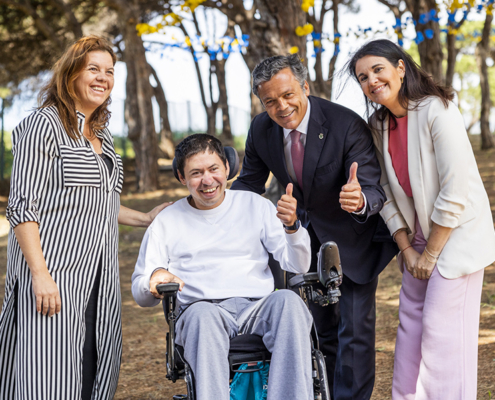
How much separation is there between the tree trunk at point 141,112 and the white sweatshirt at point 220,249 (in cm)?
848

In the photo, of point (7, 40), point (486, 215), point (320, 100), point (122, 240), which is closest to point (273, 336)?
point (486, 215)

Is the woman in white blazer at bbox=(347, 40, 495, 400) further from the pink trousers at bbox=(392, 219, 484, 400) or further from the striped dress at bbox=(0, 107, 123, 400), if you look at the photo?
the striped dress at bbox=(0, 107, 123, 400)

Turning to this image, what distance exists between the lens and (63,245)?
250 cm

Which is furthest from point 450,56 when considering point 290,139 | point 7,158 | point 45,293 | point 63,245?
point 45,293

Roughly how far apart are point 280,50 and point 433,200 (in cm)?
338

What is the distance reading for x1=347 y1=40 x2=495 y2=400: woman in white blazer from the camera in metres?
2.48

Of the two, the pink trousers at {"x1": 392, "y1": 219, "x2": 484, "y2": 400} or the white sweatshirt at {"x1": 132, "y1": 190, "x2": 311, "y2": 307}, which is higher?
the white sweatshirt at {"x1": 132, "y1": 190, "x2": 311, "y2": 307}

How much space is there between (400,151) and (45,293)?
1.76 meters

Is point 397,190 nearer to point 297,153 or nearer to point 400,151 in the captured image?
point 400,151

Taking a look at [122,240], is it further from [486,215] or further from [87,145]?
[486,215]

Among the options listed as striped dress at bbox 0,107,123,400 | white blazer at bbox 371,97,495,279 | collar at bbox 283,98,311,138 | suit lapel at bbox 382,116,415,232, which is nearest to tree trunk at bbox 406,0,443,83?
collar at bbox 283,98,311,138

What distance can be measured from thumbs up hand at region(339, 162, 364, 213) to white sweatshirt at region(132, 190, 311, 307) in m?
0.27

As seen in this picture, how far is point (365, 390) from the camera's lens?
3029 millimetres

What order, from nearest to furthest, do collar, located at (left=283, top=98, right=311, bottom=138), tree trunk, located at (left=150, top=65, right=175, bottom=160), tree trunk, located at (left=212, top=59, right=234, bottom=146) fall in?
1. collar, located at (left=283, top=98, right=311, bottom=138)
2. tree trunk, located at (left=150, top=65, right=175, bottom=160)
3. tree trunk, located at (left=212, top=59, right=234, bottom=146)
